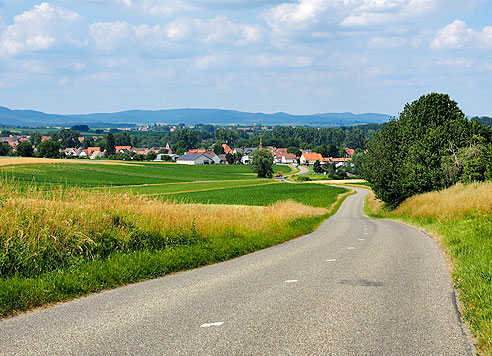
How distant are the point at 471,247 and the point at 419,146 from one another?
3139 centimetres

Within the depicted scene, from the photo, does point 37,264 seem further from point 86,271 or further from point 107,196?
point 107,196

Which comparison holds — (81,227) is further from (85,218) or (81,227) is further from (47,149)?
(47,149)

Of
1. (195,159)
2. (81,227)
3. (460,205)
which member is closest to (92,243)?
(81,227)

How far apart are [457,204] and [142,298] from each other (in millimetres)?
20725

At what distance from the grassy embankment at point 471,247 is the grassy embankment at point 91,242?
246 inches

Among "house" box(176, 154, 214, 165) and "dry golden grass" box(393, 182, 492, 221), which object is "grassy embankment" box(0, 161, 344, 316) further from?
"house" box(176, 154, 214, 165)

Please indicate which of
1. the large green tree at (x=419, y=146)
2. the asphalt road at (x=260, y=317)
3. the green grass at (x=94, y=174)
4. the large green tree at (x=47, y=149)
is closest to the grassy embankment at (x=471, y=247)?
the asphalt road at (x=260, y=317)

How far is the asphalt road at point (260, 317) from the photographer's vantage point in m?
6.17

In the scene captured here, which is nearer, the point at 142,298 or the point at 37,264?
the point at 142,298

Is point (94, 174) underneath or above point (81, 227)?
underneath

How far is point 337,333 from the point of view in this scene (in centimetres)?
661

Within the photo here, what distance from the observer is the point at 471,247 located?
1388cm

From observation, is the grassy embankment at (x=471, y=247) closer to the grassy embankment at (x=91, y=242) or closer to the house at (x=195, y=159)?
Answer: the grassy embankment at (x=91, y=242)

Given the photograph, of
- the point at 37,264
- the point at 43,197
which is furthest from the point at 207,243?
the point at 37,264
